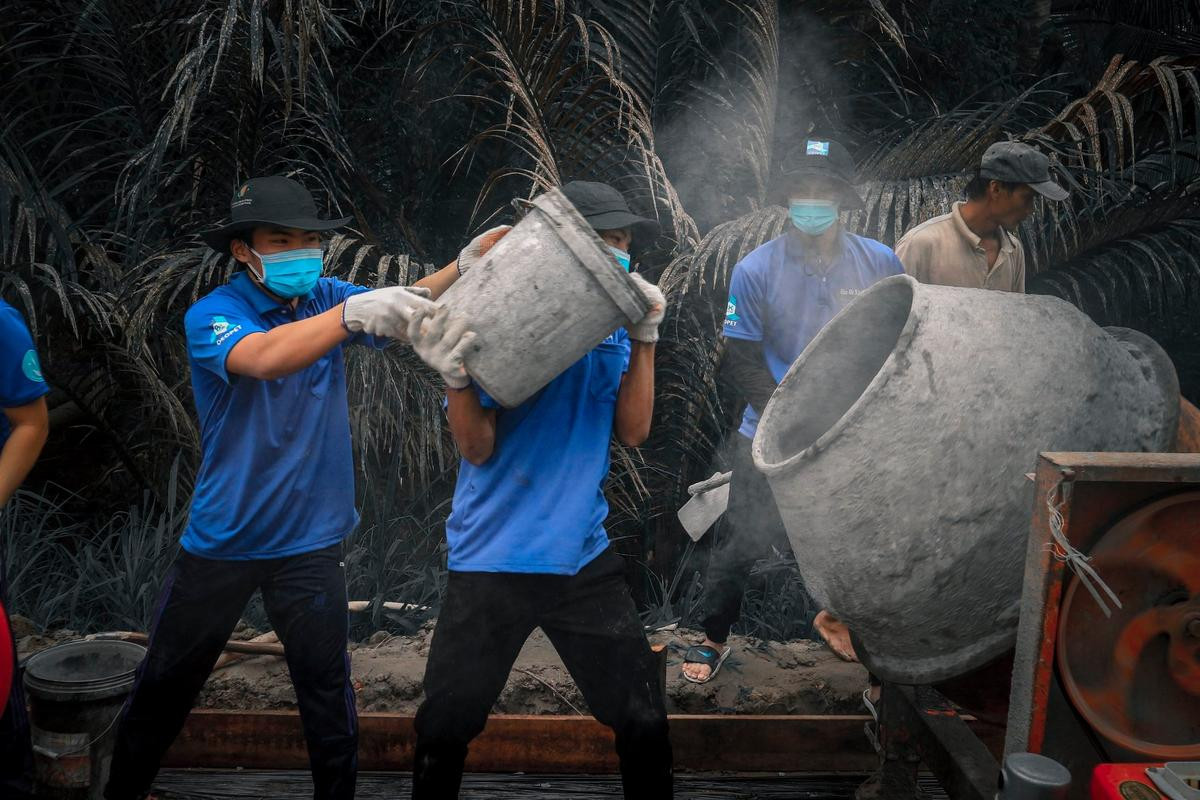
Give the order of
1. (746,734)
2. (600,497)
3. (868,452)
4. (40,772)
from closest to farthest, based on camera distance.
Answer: (868,452)
(600,497)
(40,772)
(746,734)

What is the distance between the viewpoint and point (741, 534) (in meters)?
3.79

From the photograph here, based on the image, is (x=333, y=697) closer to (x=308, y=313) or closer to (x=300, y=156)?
(x=308, y=313)

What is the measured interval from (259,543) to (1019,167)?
2774 millimetres

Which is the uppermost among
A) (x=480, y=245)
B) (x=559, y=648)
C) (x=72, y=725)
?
(x=480, y=245)

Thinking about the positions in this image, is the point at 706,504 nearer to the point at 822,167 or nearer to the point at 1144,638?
the point at 822,167

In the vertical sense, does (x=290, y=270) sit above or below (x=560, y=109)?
below

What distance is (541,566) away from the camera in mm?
2543

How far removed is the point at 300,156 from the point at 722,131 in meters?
2.30

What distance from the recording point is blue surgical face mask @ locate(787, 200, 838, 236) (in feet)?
12.0

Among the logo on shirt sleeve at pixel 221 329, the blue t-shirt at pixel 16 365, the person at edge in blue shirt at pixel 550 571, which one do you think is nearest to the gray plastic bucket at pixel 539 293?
the person at edge in blue shirt at pixel 550 571

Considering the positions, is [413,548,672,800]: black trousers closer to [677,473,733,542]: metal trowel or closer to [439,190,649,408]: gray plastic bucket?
[439,190,649,408]: gray plastic bucket

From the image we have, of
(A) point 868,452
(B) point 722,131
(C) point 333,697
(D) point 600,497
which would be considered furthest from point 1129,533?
(B) point 722,131

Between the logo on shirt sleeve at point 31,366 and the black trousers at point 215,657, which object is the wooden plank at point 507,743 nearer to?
the black trousers at point 215,657

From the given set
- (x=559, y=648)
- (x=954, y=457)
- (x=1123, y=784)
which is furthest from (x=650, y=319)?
(x=1123, y=784)
